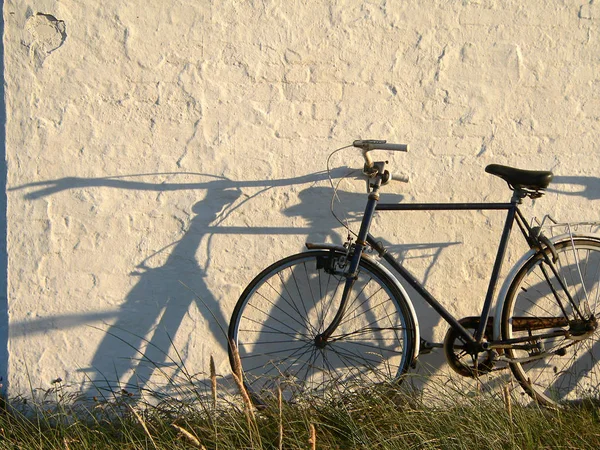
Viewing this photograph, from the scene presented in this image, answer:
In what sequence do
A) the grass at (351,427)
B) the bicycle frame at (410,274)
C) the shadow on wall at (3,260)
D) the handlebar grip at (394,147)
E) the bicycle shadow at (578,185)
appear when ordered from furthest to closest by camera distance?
the bicycle shadow at (578,185), the shadow on wall at (3,260), the bicycle frame at (410,274), the handlebar grip at (394,147), the grass at (351,427)

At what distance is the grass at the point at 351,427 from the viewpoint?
315 cm

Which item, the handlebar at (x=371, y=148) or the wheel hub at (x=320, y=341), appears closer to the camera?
the handlebar at (x=371, y=148)

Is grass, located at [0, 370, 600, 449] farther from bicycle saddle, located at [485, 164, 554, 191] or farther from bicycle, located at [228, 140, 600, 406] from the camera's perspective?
bicycle saddle, located at [485, 164, 554, 191]

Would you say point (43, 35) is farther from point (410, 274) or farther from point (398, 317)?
point (398, 317)

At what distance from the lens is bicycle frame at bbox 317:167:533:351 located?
3.80m

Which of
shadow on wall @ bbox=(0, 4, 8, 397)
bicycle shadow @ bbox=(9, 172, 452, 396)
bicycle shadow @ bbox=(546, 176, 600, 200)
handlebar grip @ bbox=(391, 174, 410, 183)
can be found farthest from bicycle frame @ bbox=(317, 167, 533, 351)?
shadow on wall @ bbox=(0, 4, 8, 397)

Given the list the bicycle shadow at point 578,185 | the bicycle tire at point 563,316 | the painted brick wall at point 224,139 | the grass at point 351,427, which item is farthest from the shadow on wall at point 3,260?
the bicycle shadow at point 578,185

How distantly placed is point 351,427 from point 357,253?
91 cm

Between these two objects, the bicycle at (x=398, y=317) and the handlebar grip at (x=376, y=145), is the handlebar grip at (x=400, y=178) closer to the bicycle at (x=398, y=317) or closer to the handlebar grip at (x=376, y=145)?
the bicycle at (x=398, y=317)

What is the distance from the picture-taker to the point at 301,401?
3.47 meters

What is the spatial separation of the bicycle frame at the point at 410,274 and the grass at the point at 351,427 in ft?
1.32

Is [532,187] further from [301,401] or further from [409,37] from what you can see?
[301,401]

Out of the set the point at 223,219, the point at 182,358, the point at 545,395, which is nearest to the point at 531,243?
the point at 545,395

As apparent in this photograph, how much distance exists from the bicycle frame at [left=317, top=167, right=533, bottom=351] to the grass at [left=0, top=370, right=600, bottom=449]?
0.40 m
